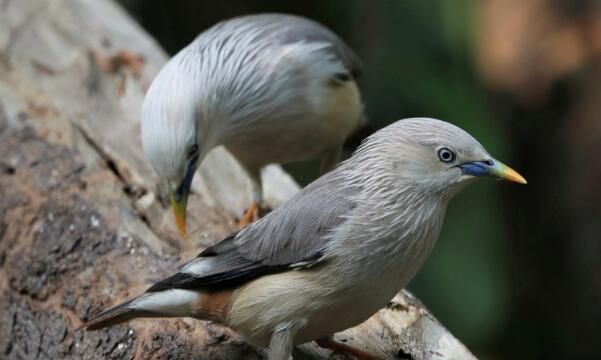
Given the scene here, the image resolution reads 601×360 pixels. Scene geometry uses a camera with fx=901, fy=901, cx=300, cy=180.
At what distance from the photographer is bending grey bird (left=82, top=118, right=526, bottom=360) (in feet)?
10.1

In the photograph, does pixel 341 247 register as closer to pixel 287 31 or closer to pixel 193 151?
pixel 193 151

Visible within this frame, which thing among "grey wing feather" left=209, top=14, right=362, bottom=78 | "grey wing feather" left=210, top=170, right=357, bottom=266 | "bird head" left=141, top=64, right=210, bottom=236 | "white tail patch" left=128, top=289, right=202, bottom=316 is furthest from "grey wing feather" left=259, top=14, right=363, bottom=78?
"white tail patch" left=128, top=289, right=202, bottom=316

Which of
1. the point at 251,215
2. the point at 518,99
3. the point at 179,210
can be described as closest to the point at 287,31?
the point at 251,215

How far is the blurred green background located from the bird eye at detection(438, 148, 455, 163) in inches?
123

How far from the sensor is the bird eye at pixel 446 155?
10.1ft

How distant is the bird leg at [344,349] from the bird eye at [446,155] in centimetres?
89

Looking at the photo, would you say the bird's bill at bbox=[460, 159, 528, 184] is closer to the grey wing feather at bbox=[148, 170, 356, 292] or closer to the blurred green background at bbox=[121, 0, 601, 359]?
the grey wing feather at bbox=[148, 170, 356, 292]

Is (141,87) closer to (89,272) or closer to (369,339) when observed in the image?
(89,272)

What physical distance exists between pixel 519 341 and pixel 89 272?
4104 mm

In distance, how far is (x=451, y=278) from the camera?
19.4 feet

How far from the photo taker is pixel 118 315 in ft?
11.2

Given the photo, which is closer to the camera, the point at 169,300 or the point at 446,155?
the point at 446,155

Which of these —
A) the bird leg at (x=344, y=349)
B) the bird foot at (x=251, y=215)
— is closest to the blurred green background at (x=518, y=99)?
the bird foot at (x=251, y=215)

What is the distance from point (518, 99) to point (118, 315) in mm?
5015
